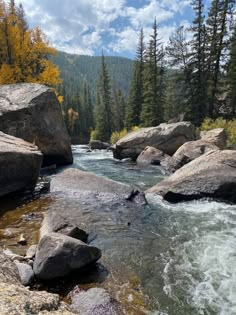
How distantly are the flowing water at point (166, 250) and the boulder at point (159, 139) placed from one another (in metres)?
12.2

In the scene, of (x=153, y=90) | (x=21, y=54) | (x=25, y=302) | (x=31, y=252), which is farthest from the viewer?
(x=153, y=90)

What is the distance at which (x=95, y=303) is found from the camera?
17.3ft

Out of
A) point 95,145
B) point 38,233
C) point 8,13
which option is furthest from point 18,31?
point 38,233

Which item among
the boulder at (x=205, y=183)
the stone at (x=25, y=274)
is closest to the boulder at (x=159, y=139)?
the boulder at (x=205, y=183)

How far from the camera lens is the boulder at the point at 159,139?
930 inches

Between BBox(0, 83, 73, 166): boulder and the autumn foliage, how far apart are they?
12.1m

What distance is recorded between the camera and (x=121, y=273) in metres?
6.58

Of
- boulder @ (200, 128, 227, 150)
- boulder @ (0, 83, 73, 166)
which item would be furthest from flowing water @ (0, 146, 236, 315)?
boulder @ (200, 128, 227, 150)

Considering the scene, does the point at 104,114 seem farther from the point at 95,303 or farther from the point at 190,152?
the point at 95,303

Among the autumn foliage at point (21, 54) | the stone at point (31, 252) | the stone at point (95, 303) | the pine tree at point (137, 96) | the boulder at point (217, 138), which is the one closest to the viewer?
the stone at point (95, 303)

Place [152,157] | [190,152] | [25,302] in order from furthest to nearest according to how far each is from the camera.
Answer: [152,157], [190,152], [25,302]

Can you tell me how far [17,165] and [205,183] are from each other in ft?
25.4

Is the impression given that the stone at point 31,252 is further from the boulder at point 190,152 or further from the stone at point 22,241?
the boulder at point 190,152

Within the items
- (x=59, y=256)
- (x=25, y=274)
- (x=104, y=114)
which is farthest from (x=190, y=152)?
(x=104, y=114)
